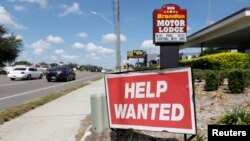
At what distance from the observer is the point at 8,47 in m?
64.1

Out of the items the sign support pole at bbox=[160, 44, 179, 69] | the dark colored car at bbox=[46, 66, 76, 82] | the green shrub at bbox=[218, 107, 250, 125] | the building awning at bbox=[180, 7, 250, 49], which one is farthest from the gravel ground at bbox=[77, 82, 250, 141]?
the dark colored car at bbox=[46, 66, 76, 82]

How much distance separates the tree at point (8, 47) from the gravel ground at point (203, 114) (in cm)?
5661

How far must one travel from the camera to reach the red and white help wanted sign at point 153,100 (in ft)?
16.5

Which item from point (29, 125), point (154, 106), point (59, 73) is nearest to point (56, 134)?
point (29, 125)

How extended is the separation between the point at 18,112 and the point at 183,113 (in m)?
7.43

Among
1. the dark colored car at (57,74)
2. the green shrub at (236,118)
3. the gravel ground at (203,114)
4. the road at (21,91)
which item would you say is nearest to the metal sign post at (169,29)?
the gravel ground at (203,114)

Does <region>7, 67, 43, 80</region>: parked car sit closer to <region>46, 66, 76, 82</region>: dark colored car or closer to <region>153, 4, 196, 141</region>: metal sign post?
<region>46, 66, 76, 82</region>: dark colored car

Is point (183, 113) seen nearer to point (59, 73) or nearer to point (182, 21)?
point (182, 21)

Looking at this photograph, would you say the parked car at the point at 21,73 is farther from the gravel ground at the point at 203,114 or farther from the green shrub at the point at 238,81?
the green shrub at the point at 238,81

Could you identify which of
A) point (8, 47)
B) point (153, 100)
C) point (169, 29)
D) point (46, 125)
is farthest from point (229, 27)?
point (8, 47)

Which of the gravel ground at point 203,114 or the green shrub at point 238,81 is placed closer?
the gravel ground at point 203,114

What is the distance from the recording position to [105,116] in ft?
22.7

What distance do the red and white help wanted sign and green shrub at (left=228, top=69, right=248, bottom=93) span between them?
6346mm

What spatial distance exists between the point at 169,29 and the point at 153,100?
5.95 m
